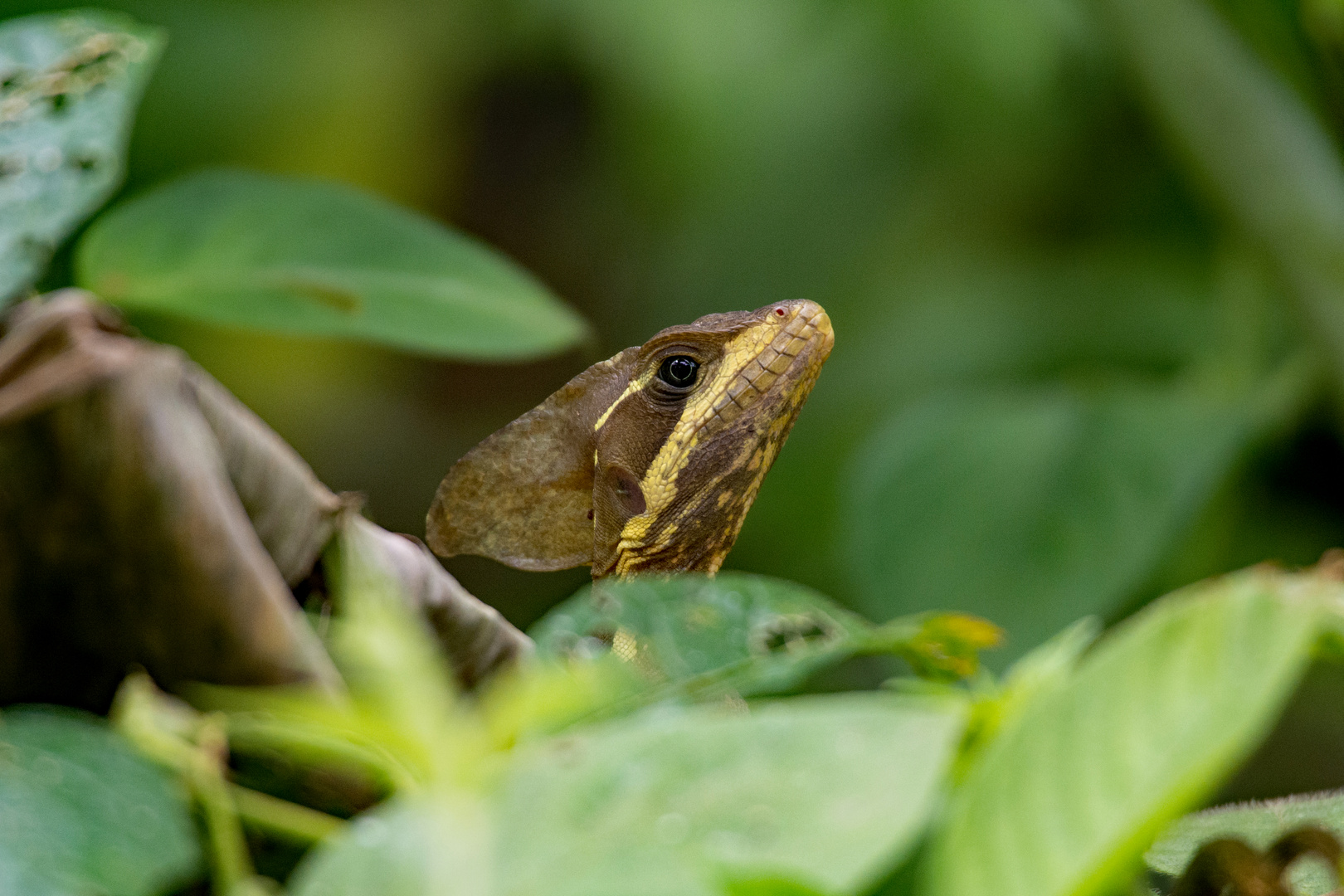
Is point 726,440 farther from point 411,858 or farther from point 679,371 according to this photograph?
point 411,858

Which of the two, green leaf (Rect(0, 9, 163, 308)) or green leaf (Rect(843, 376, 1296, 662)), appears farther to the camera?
green leaf (Rect(843, 376, 1296, 662))

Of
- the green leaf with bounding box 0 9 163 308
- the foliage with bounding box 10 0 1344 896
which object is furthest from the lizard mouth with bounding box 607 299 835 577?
the green leaf with bounding box 0 9 163 308

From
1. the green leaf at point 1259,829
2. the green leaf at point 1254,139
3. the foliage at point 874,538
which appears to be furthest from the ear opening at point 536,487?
the green leaf at point 1254,139

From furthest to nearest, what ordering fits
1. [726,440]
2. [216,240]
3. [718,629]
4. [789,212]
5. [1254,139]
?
[789,212], [1254,139], [726,440], [216,240], [718,629]

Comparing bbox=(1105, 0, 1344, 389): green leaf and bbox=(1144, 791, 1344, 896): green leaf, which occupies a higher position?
bbox=(1105, 0, 1344, 389): green leaf

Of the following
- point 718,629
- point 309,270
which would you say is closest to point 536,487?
point 309,270

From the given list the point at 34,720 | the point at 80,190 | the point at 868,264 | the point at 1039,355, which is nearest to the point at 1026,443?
the point at 1039,355

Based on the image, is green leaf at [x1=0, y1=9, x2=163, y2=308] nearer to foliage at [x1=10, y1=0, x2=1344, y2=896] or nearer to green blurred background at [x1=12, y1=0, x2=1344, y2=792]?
foliage at [x1=10, y1=0, x2=1344, y2=896]
